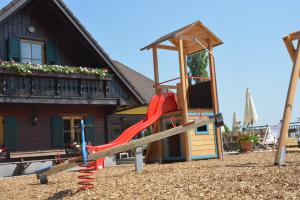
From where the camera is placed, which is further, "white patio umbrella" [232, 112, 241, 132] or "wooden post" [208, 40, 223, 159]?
"white patio umbrella" [232, 112, 241, 132]

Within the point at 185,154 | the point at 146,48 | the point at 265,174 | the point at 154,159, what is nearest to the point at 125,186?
the point at 265,174

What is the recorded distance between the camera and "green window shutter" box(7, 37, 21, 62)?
51.1 feet

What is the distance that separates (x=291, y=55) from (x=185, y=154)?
4898 millimetres

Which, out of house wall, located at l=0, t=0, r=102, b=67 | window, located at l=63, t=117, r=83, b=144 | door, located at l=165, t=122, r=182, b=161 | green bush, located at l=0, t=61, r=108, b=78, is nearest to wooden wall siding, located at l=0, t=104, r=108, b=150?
window, located at l=63, t=117, r=83, b=144

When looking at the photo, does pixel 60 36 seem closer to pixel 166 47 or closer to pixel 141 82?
pixel 166 47

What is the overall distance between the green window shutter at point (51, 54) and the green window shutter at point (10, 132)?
292 centimetres

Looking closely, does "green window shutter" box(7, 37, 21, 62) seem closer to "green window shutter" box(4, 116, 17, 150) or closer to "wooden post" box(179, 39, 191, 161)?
"green window shutter" box(4, 116, 17, 150)

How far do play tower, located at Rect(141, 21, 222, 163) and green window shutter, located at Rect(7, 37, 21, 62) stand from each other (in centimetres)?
518

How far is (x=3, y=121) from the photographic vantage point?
15.2 metres

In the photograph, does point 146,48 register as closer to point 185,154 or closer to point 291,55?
point 185,154

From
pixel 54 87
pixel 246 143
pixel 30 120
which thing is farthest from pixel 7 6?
pixel 246 143

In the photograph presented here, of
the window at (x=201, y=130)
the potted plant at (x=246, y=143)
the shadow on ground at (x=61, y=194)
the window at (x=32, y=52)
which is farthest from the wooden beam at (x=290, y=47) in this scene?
the window at (x=32, y=52)

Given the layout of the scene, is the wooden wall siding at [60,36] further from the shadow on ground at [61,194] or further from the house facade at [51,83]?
the shadow on ground at [61,194]

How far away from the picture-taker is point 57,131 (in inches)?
649
